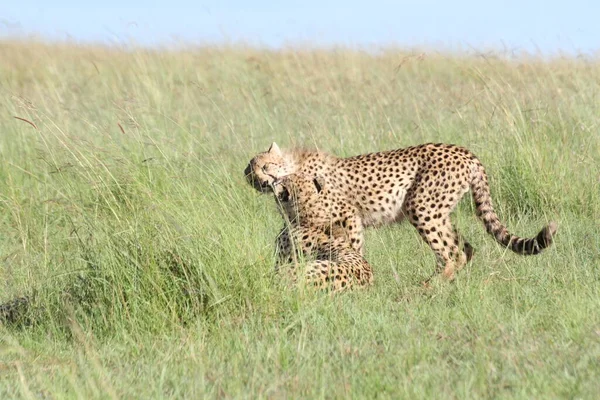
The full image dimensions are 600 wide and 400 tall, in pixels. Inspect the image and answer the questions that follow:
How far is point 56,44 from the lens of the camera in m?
14.9

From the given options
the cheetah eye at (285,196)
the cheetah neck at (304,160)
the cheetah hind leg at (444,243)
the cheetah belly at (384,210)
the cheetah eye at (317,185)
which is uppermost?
the cheetah neck at (304,160)

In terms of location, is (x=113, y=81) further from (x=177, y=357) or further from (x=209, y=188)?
(x=177, y=357)

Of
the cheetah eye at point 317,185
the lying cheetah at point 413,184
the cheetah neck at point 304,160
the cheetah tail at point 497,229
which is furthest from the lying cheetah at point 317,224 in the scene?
the cheetah tail at point 497,229

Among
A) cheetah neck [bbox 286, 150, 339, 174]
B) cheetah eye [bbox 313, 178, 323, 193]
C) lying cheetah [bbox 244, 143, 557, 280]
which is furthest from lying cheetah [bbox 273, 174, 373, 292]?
cheetah neck [bbox 286, 150, 339, 174]

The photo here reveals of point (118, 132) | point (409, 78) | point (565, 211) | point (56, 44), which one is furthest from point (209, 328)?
point (56, 44)

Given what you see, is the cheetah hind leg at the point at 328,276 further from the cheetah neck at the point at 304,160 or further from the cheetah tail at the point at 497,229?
the cheetah neck at the point at 304,160

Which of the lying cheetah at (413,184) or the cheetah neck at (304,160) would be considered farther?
the cheetah neck at (304,160)

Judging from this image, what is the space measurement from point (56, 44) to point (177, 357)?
11.9m

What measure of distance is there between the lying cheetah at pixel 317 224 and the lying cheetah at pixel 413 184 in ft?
0.38

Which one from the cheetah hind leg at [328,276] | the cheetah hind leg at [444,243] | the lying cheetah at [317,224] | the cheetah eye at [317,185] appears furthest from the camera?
the cheetah eye at [317,185]

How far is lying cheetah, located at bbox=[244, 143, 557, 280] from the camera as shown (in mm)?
5422

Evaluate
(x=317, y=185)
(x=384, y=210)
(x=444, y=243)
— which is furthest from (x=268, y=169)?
(x=444, y=243)

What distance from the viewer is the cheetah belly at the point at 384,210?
5676mm

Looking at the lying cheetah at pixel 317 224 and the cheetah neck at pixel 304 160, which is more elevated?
the cheetah neck at pixel 304 160
